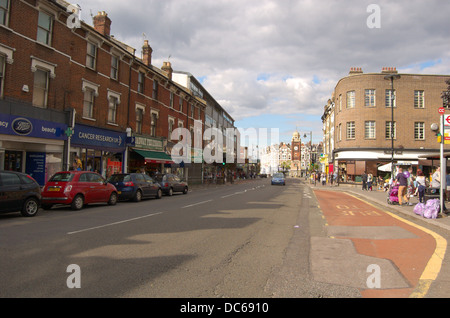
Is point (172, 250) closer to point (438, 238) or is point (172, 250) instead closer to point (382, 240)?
point (382, 240)

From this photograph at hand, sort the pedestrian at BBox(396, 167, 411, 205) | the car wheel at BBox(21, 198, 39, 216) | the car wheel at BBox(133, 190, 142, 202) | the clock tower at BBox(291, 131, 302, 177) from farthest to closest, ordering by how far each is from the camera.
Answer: the clock tower at BBox(291, 131, 302, 177) → the car wheel at BBox(133, 190, 142, 202) → the pedestrian at BBox(396, 167, 411, 205) → the car wheel at BBox(21, 198, 39, 216)

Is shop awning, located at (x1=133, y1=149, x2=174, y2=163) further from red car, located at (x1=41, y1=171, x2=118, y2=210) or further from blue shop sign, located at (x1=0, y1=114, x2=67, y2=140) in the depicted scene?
red car, located at (x1=41, y1=171, x2=118, y2=210)

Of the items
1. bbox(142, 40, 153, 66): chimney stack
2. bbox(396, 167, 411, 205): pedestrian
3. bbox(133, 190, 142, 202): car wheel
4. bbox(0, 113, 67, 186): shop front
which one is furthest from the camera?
bbox(142, 40, 153, 66): chimney stack

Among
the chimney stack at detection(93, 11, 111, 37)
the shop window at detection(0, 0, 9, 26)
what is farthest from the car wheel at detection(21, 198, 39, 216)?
the chimney stack at detection(93, 11, 111, 37)

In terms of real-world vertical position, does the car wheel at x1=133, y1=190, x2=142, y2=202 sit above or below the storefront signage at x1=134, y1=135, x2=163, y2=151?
below

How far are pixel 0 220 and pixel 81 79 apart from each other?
496 inches

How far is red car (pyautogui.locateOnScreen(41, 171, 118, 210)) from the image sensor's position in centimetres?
1228

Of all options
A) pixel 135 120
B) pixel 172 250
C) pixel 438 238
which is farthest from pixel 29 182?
pixel 135 120

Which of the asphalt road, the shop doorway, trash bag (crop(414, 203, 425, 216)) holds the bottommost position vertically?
the asphalt road

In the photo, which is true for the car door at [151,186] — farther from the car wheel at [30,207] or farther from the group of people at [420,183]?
the group of people at [420,183]

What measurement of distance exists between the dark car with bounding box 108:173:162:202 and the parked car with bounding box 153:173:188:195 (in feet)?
9.77

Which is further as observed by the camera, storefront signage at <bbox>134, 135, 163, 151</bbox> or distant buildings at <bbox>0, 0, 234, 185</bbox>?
storefront signage at <bbox>134, 135, 163, 151</bbox>

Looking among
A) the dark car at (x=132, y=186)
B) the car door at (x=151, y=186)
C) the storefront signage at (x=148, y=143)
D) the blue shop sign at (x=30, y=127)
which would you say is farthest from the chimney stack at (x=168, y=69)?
the dark car at (x=132, y=186)
